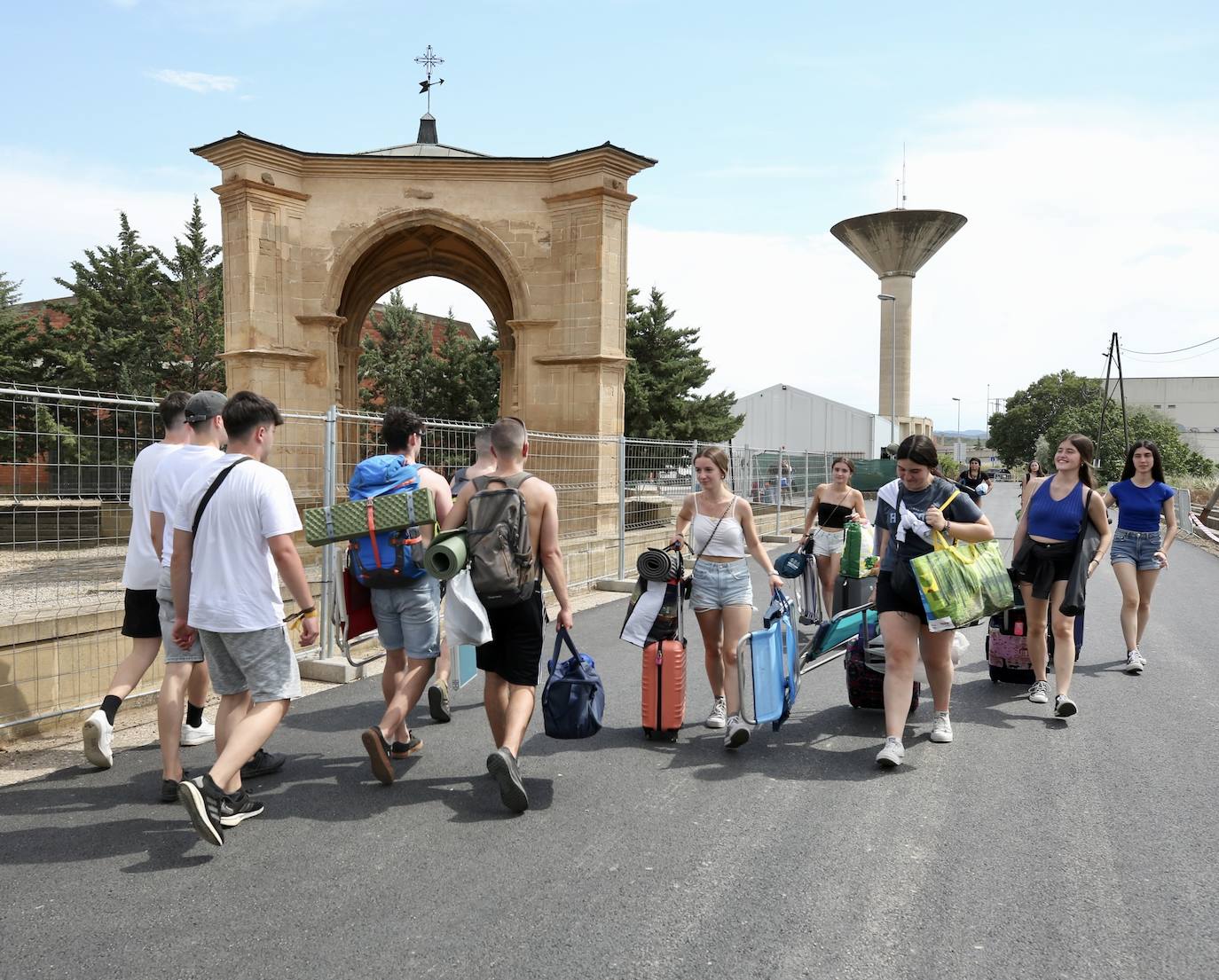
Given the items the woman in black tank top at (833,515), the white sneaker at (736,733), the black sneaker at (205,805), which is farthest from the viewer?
the woman in black tank top at (833,515)

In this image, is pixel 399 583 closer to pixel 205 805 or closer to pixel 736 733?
pixel 205 805

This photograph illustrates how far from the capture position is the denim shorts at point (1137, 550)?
24.3 feet

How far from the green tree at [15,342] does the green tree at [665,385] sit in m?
16.4

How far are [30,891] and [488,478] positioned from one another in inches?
93.0

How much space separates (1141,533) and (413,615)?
5856 mm

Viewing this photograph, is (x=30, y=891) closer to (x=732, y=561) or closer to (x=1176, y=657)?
(x=732, y=561)

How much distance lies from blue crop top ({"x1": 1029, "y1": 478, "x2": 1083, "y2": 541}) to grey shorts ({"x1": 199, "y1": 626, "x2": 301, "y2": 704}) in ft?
15.2

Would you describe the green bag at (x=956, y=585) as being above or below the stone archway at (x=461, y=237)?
below

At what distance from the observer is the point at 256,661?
393cm

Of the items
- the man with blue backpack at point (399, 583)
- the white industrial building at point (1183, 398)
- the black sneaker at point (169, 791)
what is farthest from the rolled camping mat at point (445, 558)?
the white industrial building at point (1183, 398)

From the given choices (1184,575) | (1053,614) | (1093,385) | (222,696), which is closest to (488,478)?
(222,696)

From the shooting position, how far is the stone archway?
15859mm

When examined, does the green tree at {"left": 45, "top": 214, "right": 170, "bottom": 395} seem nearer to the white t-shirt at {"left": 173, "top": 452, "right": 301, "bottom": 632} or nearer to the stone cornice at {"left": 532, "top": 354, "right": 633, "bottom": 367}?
the stone cornice at {"left": 532, "top": 354, "right": 633, "bottom": 367}

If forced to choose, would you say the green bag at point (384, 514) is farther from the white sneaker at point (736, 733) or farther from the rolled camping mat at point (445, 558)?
the white sneaker at point (736, 733)
